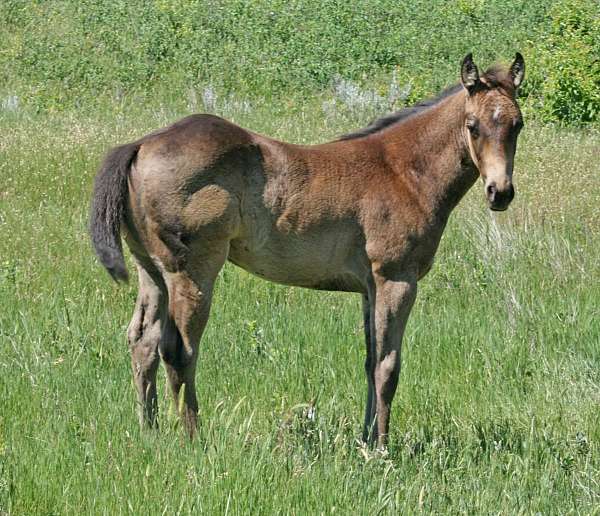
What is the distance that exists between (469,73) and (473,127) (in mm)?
302

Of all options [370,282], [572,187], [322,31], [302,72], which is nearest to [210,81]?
[302,72]

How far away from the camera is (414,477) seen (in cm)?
527

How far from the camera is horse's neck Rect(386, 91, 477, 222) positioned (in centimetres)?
625

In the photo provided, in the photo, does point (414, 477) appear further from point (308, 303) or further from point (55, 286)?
point (55, 286)

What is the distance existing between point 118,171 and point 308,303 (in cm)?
299

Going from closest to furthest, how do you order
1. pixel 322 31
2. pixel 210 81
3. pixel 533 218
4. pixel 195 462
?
1. pixel 195 462
2. pixel 533 218
3. pixel 210 81
4. pixel 322 31

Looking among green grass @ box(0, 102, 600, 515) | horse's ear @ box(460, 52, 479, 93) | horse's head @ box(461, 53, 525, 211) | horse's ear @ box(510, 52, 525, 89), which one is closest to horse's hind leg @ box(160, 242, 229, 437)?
green grass @ box(0, 102, 600, 515)

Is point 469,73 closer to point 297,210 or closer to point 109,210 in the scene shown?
point 297,210

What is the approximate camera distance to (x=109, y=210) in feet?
18.2

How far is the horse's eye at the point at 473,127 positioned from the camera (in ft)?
19.4

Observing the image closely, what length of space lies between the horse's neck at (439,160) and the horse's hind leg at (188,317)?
4.30 ft

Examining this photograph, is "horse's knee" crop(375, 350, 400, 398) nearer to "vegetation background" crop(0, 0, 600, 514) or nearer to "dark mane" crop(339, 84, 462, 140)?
"vegetation background" crop(0, 0, 600, 514)

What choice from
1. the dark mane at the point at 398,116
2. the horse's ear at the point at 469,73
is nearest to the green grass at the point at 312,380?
the dark mane at the point at 398,116

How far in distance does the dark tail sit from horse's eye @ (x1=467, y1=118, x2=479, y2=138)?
6.28 feet
